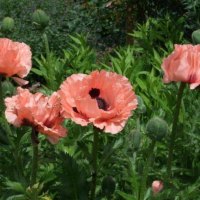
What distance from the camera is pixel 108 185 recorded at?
1469 millimetres

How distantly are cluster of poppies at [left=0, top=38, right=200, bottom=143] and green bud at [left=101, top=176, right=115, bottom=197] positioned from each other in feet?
0.69

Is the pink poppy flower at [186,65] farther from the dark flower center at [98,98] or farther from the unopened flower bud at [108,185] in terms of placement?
the unopened flower bud at [108,185]

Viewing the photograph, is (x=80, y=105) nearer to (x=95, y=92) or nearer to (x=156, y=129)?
(x=95, y=92)

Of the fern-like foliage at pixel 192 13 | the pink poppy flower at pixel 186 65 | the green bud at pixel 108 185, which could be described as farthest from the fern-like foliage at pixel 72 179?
the fern-like foliage at pixel 192 13

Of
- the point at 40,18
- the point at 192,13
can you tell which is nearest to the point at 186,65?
the point at 40,18

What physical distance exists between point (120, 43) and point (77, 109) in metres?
3.63

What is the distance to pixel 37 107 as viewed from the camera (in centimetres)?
128

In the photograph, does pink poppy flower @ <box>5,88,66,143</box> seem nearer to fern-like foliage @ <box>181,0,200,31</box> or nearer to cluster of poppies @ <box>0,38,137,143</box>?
cluster of poppies @ <box>0,38,137,143</box>

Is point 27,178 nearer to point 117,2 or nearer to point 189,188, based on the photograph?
point 189,188

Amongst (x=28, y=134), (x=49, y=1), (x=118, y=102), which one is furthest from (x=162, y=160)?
(x=49, y=1)

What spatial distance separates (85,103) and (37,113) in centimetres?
10

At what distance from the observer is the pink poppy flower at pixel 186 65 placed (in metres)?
1.35

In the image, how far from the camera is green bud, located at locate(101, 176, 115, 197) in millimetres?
1462

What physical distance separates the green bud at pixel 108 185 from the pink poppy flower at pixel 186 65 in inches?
10.6
